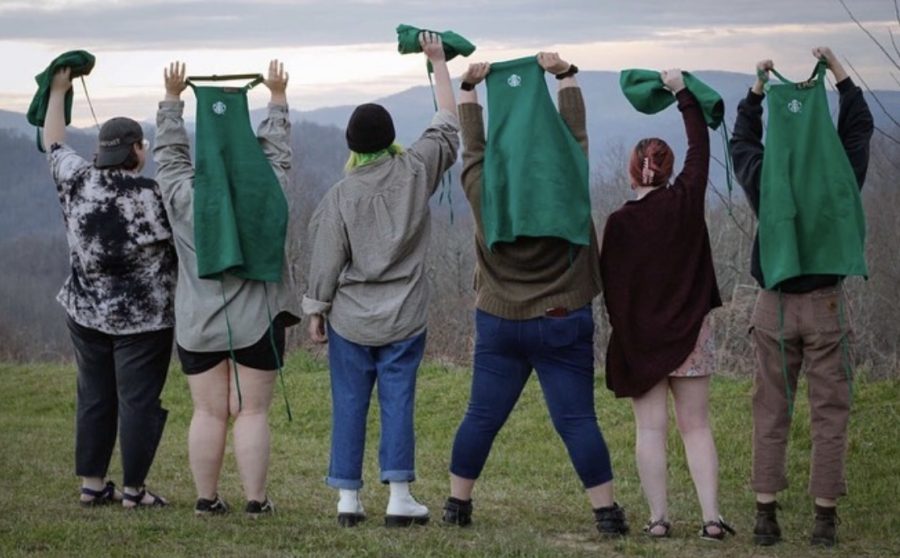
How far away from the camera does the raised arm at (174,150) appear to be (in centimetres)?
778

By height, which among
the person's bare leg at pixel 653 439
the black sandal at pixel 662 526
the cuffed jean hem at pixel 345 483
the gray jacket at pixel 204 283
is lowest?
the black sandal at pixel 662 526

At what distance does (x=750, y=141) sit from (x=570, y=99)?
0.93 meters

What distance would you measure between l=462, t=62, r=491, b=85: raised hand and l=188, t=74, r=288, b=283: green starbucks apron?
46.6 inches

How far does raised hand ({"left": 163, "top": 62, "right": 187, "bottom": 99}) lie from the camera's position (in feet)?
25.4

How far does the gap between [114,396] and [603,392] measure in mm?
5675

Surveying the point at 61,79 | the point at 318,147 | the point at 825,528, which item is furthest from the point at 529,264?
the point at 318,147

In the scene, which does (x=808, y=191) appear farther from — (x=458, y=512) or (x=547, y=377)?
(x=458, y=512)

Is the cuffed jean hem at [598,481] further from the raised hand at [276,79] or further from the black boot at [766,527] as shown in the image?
the raised hand at [276,79]

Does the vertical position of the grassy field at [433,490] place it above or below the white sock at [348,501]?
below

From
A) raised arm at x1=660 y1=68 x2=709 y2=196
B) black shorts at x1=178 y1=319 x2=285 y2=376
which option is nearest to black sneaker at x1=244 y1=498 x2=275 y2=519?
black shorts at x1=178 y1=319 x2=285 y2=376

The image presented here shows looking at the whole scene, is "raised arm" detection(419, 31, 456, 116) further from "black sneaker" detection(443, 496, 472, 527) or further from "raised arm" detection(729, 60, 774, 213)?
"black sneaker" detection(443, 496, 472, 527)

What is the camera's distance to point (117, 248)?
8.21 meters

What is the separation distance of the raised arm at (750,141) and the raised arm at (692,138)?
227 millimetres

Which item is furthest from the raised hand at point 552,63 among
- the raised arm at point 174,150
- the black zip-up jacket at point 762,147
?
the raised arm at point 174,150
